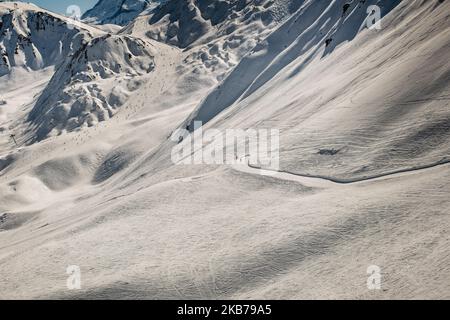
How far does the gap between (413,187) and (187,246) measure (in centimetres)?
1056

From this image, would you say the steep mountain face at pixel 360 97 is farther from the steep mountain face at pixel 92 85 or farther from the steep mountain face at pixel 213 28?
the steep mountain face at pixel 92 85

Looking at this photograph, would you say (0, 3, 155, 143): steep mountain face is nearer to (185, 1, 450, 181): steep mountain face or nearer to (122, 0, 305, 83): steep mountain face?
(122, 0, 305, 83): steep mountain face

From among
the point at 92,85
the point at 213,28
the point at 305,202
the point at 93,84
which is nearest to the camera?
the point at 305,202

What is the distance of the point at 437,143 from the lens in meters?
21.0

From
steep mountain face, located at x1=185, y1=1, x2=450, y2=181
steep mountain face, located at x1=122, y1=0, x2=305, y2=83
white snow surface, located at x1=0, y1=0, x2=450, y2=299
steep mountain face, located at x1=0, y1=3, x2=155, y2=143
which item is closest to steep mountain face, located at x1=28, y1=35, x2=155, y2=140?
steep mountain face, located at x1=0, y1=3, x2=155, y2=143

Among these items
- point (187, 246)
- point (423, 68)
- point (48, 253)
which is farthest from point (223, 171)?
point (423, 68)

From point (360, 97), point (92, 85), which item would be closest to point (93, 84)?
point (92, 85)

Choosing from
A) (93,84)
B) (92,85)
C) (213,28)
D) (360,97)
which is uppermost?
(213,28)

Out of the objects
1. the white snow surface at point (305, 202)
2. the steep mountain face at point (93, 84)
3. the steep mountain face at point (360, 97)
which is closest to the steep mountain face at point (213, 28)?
the steep mountain face at point (93, 84)

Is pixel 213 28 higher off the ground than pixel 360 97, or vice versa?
pixel 213 28

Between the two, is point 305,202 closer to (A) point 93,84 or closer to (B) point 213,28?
(A) point 93,84

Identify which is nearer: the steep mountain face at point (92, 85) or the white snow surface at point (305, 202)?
the white snow surface at point (305, 202)

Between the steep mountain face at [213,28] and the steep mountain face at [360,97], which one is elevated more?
the steep mountain face at [213,28]

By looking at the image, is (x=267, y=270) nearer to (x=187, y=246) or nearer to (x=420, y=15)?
(x=187, y=246)
